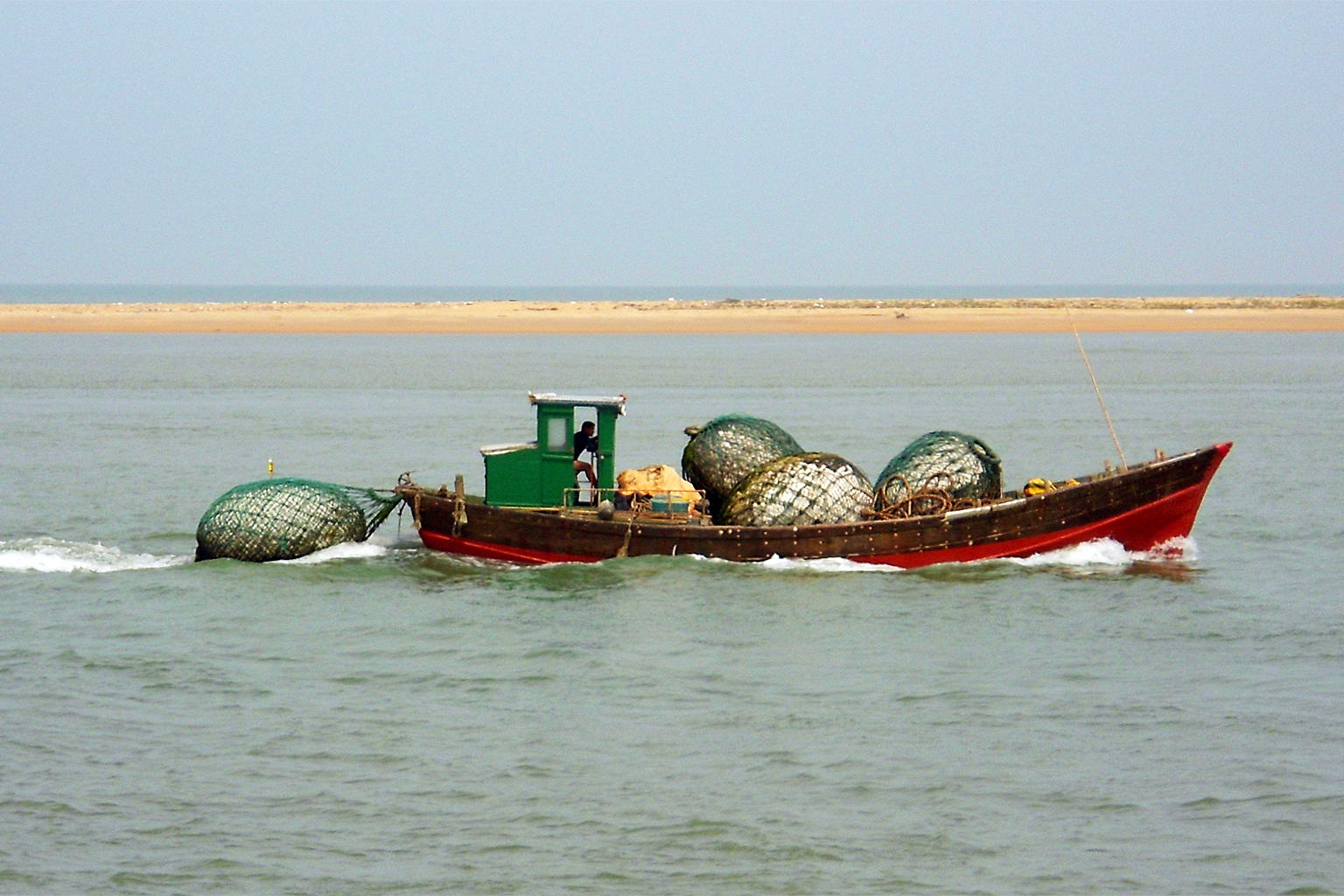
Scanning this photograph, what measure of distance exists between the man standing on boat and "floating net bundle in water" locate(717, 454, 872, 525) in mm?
2283

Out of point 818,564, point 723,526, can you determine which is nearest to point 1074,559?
point 818,564

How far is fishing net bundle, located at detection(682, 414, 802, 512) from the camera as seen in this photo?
23266 mm

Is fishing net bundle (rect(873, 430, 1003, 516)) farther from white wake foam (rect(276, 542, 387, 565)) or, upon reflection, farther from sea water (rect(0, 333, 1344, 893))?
white wake foam (rect(276, 542, 387, 565))

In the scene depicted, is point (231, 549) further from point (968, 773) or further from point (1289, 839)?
point (1289, 839)

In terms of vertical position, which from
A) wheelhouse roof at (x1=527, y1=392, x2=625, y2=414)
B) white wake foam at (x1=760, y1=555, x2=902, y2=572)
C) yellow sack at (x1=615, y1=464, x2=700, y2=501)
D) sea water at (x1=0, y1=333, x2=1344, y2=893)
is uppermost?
wheelhouse roof at (x1=527, y1=392, x2=625, y2=414)

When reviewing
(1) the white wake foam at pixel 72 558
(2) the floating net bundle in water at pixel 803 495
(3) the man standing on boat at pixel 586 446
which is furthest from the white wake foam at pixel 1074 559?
(1) the white wake foam at pixel 72 558

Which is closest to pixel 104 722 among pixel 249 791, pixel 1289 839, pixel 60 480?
pixel 249 791

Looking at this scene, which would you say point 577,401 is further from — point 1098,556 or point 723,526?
point 1098,556

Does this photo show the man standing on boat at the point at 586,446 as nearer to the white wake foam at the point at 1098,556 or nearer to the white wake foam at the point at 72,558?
the white wake foam at the point at 1098,556

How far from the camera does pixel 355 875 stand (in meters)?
11.9

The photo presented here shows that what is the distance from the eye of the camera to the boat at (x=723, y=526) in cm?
2164

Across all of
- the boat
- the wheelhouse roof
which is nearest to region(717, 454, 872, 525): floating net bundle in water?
the boat

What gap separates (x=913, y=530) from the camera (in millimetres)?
21609

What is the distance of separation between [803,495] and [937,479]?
209cm
